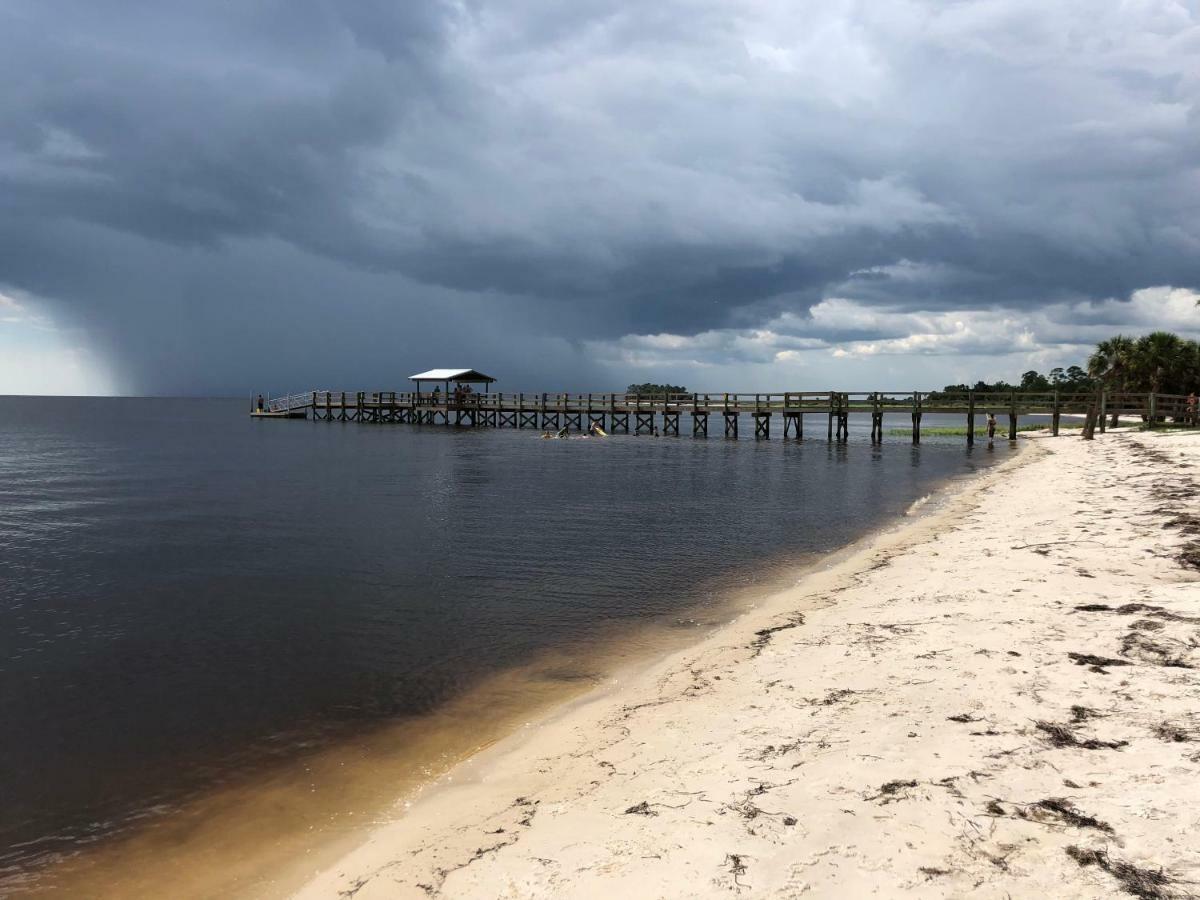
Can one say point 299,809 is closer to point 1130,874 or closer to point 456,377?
point 1130,874

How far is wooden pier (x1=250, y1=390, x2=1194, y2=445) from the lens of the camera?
1841 inches

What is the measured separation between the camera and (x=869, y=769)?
14.3ft

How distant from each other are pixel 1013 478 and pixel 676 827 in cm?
2473

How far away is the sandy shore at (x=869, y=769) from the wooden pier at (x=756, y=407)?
39.9 metres

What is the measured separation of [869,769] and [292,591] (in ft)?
33.9

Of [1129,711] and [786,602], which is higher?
[1129,711]

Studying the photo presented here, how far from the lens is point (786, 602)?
402 inches

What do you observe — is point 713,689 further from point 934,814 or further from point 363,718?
point 363,718

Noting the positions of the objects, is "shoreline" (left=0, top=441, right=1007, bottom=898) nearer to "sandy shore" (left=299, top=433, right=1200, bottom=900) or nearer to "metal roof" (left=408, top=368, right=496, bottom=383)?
"sandy shore" (left=299, top=433, right=1200, bottom=900)

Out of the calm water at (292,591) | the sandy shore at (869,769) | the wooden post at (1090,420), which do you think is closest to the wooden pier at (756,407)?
the wooden post at (1090,420)

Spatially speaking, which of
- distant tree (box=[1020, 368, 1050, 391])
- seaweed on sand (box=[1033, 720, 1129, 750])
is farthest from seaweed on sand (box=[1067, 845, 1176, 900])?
distant tree (box=[1020, 368, 1050, 391])

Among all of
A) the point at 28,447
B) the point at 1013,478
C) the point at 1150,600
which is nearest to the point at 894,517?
the point at 1013,478

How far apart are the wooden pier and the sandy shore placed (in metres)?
39.9

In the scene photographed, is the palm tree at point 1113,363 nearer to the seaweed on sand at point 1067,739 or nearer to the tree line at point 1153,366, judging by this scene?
the tree line at point 1153,366
